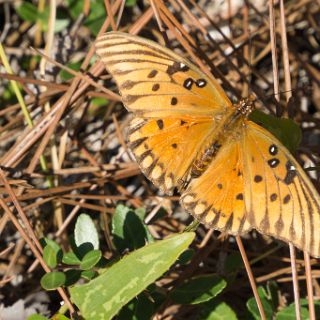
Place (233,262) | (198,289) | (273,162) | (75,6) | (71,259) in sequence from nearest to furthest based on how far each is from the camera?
(273,162)
(71,259)
(198,289)
(233,262)
(75,6)

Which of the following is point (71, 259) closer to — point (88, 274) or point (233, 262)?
point (88, 274)

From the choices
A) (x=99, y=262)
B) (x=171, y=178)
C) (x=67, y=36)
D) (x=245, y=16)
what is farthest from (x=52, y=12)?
(x=99, y=262)

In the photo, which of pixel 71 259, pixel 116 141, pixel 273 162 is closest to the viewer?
pixel 273 162

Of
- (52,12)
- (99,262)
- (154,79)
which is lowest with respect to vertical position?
(99,262)

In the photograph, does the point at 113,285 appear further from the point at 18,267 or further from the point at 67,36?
the point at 67,36

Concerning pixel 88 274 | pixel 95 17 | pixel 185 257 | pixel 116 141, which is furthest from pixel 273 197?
pixel 95 17

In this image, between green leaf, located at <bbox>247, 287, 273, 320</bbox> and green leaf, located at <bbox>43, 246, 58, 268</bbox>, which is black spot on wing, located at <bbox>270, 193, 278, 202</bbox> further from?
green leaf, located at <bbox>43, 246, 58, 268</bbox>
